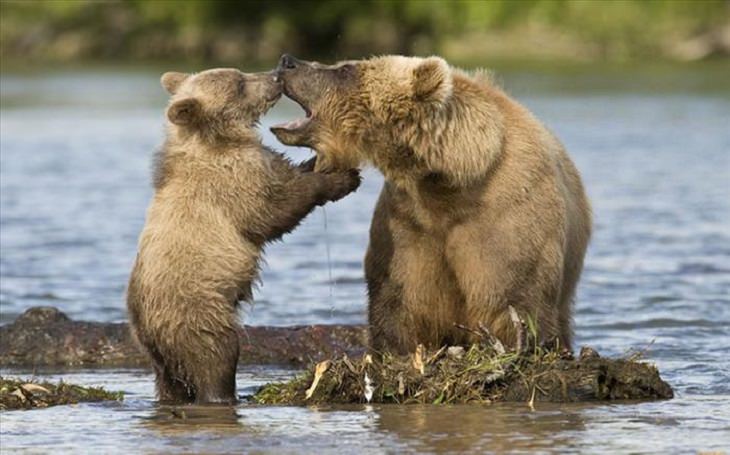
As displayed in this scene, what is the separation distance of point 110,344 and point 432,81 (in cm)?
357

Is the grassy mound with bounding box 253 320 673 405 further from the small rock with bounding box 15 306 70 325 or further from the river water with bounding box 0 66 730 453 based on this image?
the small rock with bounding box 15 306 70 325

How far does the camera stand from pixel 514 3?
6191cm

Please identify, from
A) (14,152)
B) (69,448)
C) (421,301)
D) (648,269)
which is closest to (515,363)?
(421,301)

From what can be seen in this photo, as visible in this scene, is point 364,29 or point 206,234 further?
point 364,29

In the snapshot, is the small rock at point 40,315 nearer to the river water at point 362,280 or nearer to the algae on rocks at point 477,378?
the river water at point 362,280

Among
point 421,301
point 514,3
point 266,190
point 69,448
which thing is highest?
point 514,3

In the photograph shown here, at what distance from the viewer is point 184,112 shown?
9.52 m

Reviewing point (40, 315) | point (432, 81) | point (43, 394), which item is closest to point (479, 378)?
point (432, 81)

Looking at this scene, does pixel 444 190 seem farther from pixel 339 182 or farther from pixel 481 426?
pixel 481 426

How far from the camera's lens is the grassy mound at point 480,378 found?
29.4 ft

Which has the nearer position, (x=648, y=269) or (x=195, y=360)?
(x=195, y=360)

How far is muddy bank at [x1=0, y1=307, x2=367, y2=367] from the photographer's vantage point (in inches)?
442

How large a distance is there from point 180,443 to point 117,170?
18.3 meters

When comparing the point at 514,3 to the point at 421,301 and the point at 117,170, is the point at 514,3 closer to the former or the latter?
the point at 117,170
